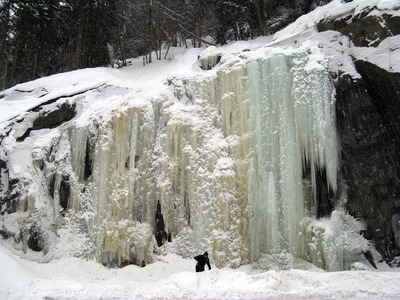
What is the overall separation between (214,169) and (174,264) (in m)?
3.02

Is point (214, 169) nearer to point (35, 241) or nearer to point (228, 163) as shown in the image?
point (228, 163)

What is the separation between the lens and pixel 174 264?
9.69 metres

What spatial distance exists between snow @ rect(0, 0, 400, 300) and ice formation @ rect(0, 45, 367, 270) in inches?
9.5

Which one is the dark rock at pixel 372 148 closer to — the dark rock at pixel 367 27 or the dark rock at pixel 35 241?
the dark rock at pixel 367 27

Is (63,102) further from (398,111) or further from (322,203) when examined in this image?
(398,111)

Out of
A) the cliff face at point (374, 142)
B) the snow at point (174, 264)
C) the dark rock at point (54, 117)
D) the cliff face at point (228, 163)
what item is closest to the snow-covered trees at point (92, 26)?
the snow at point (174, 264)

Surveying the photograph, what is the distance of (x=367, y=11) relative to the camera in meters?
9.65

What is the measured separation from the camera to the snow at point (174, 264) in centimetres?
633

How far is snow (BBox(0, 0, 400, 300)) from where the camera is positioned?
633 cm

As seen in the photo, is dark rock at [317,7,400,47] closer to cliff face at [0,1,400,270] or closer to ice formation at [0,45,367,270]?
cliff face at [0,1,400,270]

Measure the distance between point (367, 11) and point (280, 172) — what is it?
17.6 feet

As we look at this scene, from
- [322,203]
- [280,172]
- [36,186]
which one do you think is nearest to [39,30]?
[36,186]

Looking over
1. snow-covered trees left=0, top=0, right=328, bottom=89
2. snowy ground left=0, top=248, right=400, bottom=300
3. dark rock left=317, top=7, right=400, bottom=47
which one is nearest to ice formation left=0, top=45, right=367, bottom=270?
dark rock left=317, top=7, right=400, bottom=47

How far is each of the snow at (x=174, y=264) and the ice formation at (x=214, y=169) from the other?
0.80 ft
